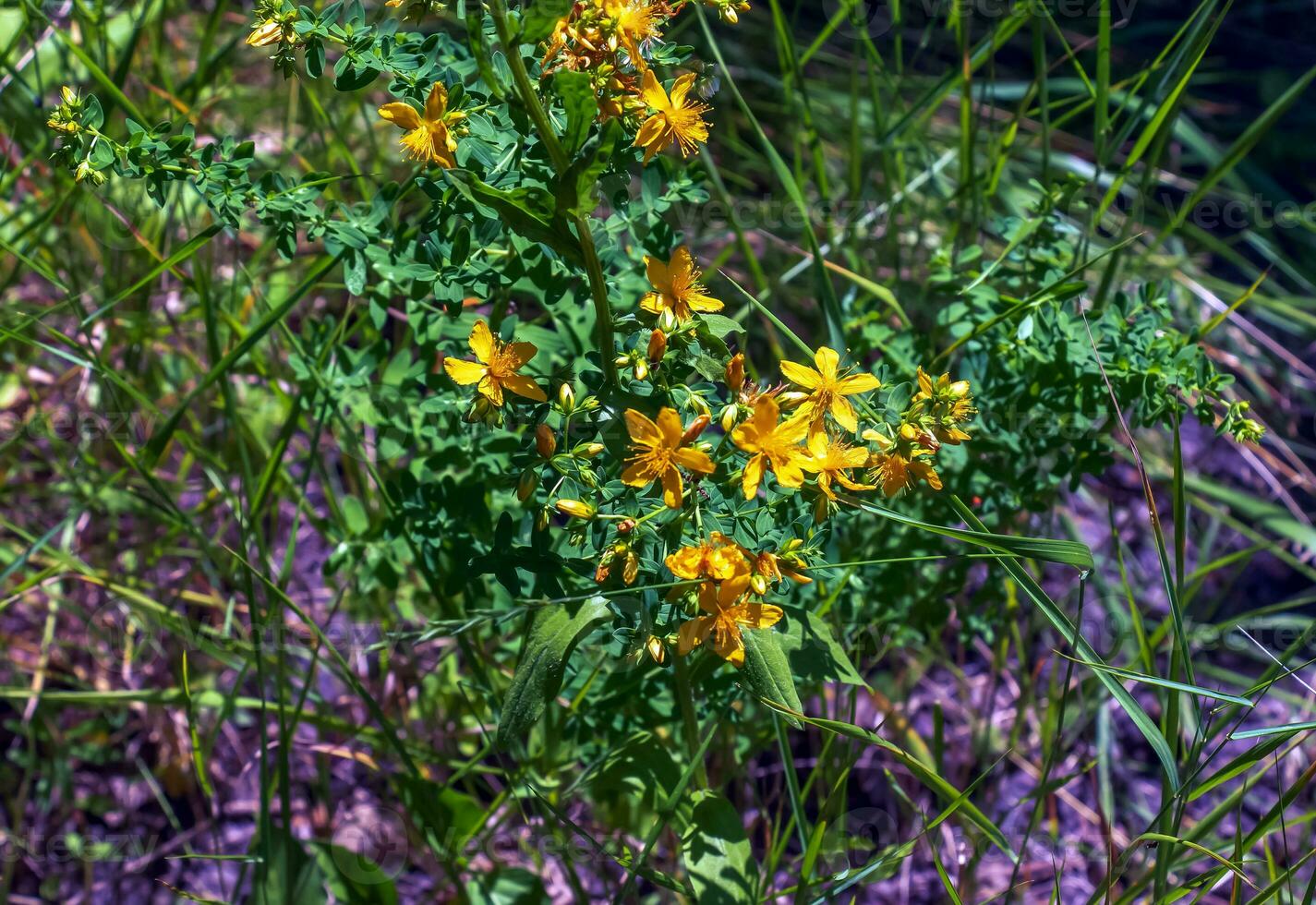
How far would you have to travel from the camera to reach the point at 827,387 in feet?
4.15

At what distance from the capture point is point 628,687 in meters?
1.55

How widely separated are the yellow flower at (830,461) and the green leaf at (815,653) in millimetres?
265

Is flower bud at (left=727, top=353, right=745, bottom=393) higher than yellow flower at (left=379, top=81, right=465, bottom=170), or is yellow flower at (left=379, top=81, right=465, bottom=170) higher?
yellow flower at (left=379, top=81, right=465, bottom=170)

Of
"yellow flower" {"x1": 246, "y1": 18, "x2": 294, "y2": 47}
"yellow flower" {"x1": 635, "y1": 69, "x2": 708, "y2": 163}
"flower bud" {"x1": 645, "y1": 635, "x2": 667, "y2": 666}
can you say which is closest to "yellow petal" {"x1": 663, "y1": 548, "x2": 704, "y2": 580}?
"flower bud" {"x1": 645, "y1": 635, "x2": 667, "y2": 666}

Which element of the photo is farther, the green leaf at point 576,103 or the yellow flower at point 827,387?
the yellow flower at point 827,387

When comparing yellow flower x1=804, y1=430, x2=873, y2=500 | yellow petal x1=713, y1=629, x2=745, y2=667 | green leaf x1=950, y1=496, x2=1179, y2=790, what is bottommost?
green leaf x1=950, y1=496, x2=1179, y2=790

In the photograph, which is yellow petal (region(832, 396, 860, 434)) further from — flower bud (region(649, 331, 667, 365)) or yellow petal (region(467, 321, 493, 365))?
yellow petal (region(467, 321, 493, 365))

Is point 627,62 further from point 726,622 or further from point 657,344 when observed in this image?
point 726,622

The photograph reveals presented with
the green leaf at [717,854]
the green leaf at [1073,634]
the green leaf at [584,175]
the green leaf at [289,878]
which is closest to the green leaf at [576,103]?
the green leaf at [584,175]

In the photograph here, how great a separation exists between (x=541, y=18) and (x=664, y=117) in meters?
0.21

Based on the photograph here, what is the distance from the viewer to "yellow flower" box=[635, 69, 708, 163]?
3.91ft

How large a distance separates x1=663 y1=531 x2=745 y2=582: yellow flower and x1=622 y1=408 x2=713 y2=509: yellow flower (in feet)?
0.18

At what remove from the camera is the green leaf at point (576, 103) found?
1060 mm

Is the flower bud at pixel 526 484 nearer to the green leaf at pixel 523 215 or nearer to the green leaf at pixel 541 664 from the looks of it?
the green leaf at pixel 541 664
